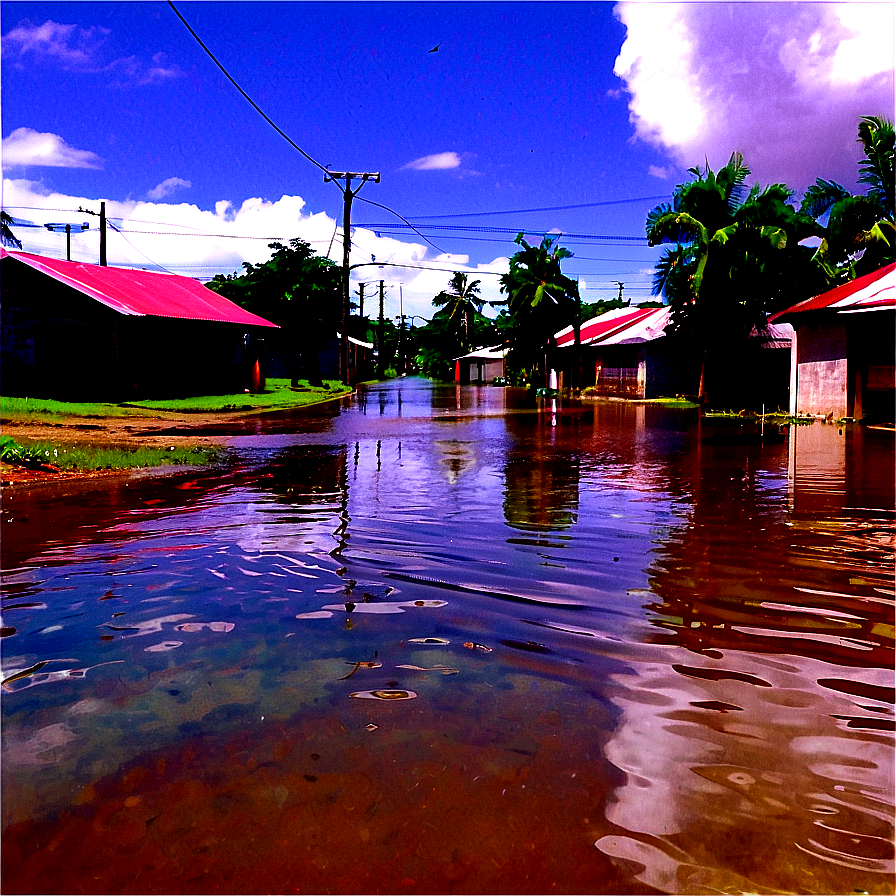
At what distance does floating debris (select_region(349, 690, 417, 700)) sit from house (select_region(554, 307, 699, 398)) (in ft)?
121

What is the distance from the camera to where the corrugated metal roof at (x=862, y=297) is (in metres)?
21.3

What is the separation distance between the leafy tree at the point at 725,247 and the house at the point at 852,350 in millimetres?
7132

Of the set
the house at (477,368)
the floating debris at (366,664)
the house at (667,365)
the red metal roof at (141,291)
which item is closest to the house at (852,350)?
the house at (667,365)

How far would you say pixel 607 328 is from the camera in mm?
50906

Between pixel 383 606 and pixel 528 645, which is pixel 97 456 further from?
pixel 528 645

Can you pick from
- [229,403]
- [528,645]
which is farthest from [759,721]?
[229,403]

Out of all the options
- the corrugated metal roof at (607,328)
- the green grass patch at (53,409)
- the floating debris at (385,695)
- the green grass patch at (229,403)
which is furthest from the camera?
the corrugated metal roof at (607,328)

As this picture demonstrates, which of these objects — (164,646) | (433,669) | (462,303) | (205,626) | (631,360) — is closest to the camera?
(433,669)

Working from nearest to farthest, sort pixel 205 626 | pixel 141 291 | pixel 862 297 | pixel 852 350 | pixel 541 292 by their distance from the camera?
pixel 205 626, pixel 862 297, pixel 852 350, pixel 141 291, pixel 541 292

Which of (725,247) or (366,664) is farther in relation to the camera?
(725,247)

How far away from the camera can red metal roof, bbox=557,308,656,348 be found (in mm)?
46688

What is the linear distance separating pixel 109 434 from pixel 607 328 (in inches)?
1462

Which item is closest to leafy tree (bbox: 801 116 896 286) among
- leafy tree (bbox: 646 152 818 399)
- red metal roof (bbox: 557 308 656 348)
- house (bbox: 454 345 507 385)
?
leafy tree (bbox: 646 152 818 399)

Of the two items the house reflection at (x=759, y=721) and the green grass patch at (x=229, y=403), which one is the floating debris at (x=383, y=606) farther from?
the green grass patch at (x=229, y=403)
